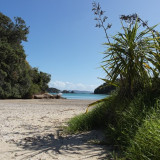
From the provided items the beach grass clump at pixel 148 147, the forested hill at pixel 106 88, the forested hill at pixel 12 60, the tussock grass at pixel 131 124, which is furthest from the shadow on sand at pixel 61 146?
the forested hill at pixel 12 60

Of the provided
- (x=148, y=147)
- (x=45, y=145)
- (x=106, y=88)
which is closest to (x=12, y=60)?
(x=106, y=88)

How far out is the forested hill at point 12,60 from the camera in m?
18.6

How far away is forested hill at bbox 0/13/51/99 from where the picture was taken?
731 inches

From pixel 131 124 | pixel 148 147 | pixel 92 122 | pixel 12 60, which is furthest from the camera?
pixel 12 60

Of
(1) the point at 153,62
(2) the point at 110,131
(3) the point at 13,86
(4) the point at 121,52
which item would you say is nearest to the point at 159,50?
(1) the point at 153,62

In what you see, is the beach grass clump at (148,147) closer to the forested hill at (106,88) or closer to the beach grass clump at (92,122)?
the beach grass clump at (92,122)

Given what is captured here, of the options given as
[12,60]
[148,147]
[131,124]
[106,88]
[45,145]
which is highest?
[12,60]

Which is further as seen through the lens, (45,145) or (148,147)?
(45,145)

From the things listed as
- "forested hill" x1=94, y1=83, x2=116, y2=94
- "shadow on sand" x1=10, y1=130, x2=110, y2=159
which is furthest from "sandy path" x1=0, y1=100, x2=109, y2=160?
"forested hill" x1=94, y1=83, x2=116, y2=94

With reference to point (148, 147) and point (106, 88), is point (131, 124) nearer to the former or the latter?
point (148, 147)

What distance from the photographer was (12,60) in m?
19.1

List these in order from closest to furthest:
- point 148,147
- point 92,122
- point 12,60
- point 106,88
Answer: point 148,147 → point 92,122 → point 106,88 → point 12,60

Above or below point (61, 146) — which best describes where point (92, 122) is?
above

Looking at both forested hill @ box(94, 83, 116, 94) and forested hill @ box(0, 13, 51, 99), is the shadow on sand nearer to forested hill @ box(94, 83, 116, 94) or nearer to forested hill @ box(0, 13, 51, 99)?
forested hill @ box(94, 83, 116, 94)
